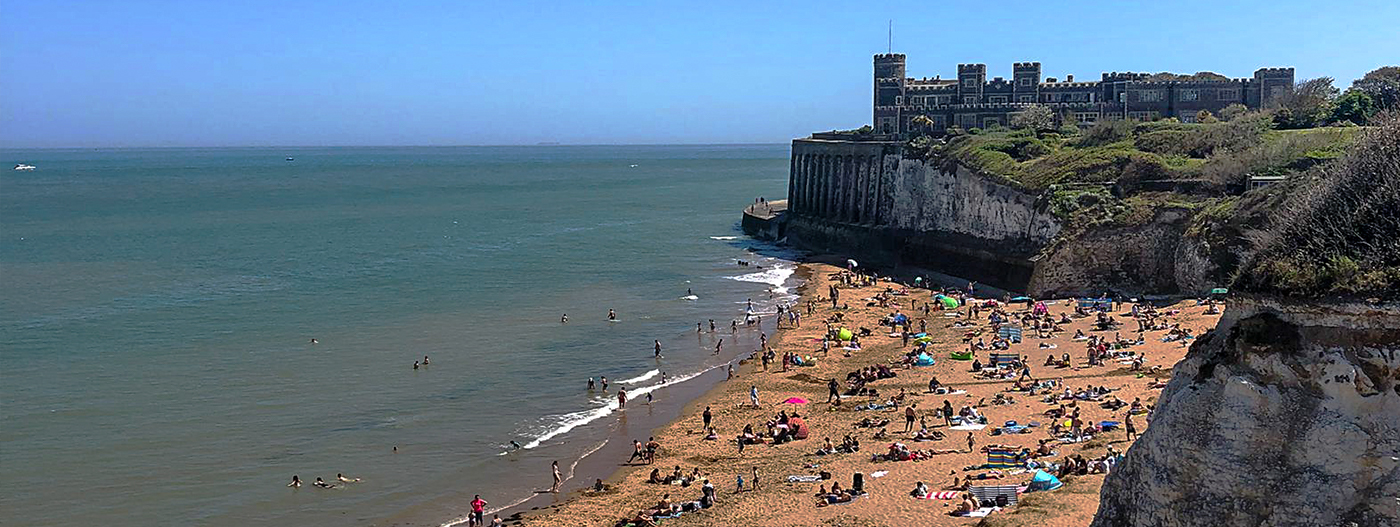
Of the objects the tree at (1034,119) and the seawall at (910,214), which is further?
the tree at (1034,119)

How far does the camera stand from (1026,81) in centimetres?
8538

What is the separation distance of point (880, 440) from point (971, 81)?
65.8m

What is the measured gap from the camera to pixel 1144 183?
45.9 meters

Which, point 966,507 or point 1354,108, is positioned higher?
point 1354,108

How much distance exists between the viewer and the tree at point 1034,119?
69.5m

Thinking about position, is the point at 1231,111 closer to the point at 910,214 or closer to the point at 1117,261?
the point at 910,214

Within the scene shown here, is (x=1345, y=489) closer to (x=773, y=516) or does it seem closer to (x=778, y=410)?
(x=773, y=516)

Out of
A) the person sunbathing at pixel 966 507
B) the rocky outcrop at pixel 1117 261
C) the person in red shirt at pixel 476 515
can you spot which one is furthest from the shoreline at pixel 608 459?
the rocky outcrop at pixel 1117 261

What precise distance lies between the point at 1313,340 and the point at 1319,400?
563 millimetres

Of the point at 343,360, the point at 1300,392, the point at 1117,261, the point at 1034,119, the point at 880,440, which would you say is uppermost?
the point at 1034,119

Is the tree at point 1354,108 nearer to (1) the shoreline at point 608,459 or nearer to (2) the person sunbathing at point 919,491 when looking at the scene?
(1) the shoreline at point 608,459

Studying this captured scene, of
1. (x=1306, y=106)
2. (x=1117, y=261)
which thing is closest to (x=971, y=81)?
(x=1306, y=106)

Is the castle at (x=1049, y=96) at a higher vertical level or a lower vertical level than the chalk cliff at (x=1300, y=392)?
higher

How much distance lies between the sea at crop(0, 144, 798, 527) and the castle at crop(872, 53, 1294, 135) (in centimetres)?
1611
